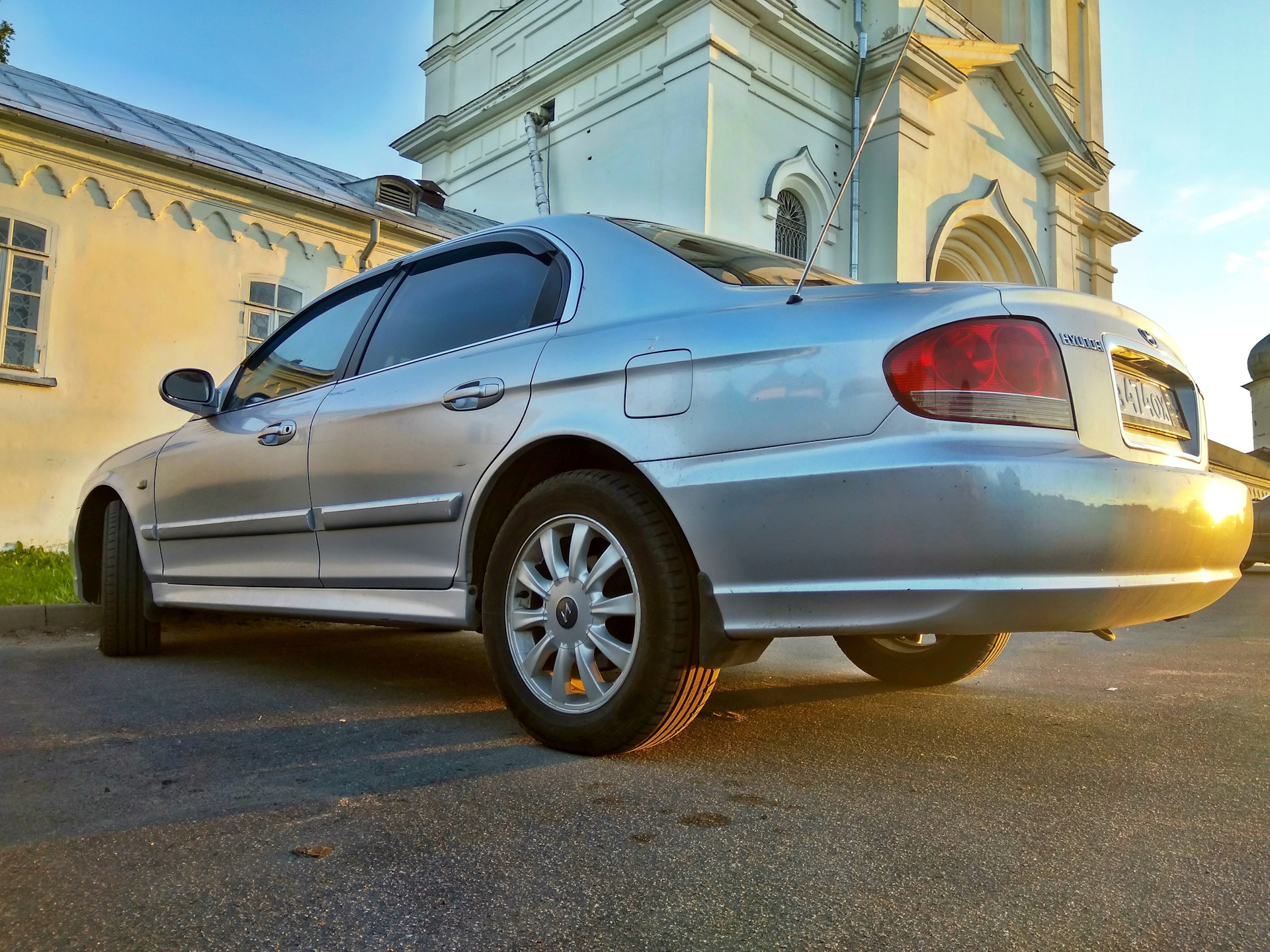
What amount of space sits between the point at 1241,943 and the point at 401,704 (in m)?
2.47

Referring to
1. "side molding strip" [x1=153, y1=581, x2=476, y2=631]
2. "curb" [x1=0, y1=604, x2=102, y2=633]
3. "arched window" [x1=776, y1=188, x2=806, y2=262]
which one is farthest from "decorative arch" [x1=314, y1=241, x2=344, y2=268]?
"side molding strip" [x1=153, y1=581, x2=476, y2=631]

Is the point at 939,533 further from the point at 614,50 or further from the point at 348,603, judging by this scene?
the point at 614,50

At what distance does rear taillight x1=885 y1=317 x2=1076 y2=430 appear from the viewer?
82.5 inches

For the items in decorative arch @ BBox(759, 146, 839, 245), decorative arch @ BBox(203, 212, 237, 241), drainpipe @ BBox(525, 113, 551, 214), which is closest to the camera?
decorative arch @ BBox(203, 212, 237, 241)

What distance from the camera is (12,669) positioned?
159 inches

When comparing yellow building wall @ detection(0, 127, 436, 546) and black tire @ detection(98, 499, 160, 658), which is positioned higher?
yellow building wall @ detection(0, 127, 436, 546)

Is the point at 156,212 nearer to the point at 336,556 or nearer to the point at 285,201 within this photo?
the point at 285,201

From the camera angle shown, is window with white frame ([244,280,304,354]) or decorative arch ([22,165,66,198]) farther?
window with white frame ([244,280,304,354])

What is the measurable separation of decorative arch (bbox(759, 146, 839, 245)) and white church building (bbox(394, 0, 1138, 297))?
0.04 metres

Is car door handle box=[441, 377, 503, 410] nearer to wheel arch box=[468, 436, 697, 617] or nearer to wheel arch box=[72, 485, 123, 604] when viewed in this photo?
wheel arch box=[468, 436, 697, 617]

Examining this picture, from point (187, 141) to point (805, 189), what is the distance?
9359 millimetres

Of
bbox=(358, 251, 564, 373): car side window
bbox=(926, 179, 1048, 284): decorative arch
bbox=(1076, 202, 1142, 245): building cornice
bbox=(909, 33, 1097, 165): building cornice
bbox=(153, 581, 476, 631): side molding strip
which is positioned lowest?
bbox=(153, 581, 476, 631): side molding strip

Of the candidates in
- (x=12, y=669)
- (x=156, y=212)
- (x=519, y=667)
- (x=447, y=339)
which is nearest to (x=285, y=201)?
(x=156, y=212)

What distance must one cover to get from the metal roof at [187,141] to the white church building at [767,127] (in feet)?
10.5
